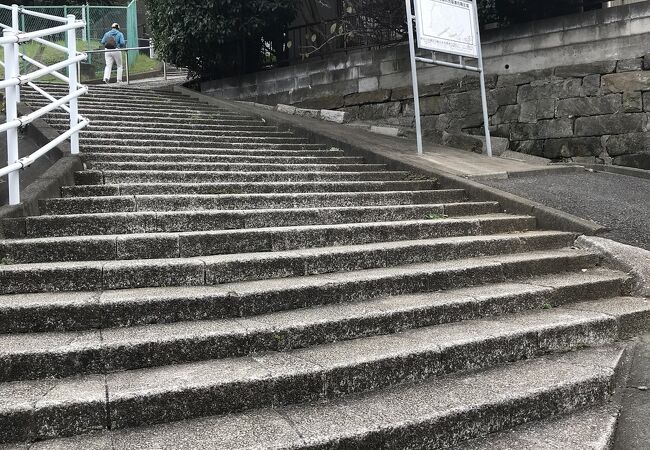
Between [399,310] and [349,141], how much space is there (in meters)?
4.76

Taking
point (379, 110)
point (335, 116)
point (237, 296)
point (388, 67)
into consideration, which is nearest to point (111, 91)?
point (335, 116)

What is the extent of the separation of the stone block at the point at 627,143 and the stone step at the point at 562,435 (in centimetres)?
581

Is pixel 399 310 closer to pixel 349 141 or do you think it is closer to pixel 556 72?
pixel 349 141

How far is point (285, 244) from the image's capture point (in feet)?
13.9

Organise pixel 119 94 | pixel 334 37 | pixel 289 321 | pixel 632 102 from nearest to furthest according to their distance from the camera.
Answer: pixel 289 321, pixel 632 102, pixel 119 94, pixel 334 37

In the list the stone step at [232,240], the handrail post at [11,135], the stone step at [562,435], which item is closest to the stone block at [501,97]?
the stone step at [232,240]

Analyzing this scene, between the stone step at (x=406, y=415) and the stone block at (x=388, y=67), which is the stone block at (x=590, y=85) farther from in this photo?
the stone step at (x=406, y=415)

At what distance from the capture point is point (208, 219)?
14.5ft

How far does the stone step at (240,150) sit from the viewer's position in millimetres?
6180

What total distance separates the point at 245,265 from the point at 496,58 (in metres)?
6.88

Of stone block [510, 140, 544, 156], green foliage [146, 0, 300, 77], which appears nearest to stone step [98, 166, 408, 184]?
stone block [510, 140, 544, 156]

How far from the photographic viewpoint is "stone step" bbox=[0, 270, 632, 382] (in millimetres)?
2625

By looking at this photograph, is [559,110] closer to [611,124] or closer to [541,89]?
[541,89]

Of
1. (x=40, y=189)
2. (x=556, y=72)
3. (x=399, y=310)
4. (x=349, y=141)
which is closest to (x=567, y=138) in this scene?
(x=556, y=72)
